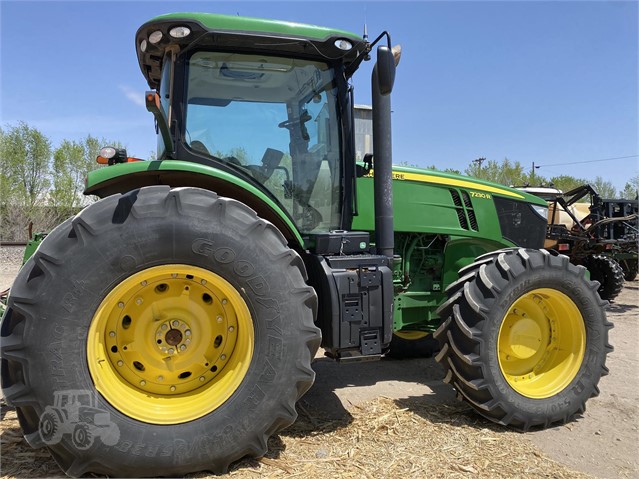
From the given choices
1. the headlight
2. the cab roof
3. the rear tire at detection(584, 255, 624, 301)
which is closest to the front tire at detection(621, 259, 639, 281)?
the rear tire at detection(584, 255, 624, 301)

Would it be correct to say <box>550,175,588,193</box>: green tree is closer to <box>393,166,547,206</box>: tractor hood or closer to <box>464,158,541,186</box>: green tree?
<box>464,158,541,186</box>: green tree

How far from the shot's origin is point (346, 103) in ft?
11.0

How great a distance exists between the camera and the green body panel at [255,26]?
290cm

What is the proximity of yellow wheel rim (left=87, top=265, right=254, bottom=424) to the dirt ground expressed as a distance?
18.9 inches

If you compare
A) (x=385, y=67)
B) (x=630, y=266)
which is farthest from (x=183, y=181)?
(x=630, y=266)

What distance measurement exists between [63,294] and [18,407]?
21.9 inches

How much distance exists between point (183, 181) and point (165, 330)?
880 millimetres

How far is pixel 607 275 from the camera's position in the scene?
9.13 meters

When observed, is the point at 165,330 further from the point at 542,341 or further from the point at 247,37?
the point at 542,341

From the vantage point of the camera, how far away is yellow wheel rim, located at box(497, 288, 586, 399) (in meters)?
3.40

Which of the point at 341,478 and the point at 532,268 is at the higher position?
the point at 532,268

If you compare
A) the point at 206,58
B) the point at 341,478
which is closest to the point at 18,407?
the point at 341,478

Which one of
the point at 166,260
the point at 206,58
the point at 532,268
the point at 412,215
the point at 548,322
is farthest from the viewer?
the point at 412,215

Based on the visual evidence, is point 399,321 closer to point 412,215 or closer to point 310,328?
point 412,215
